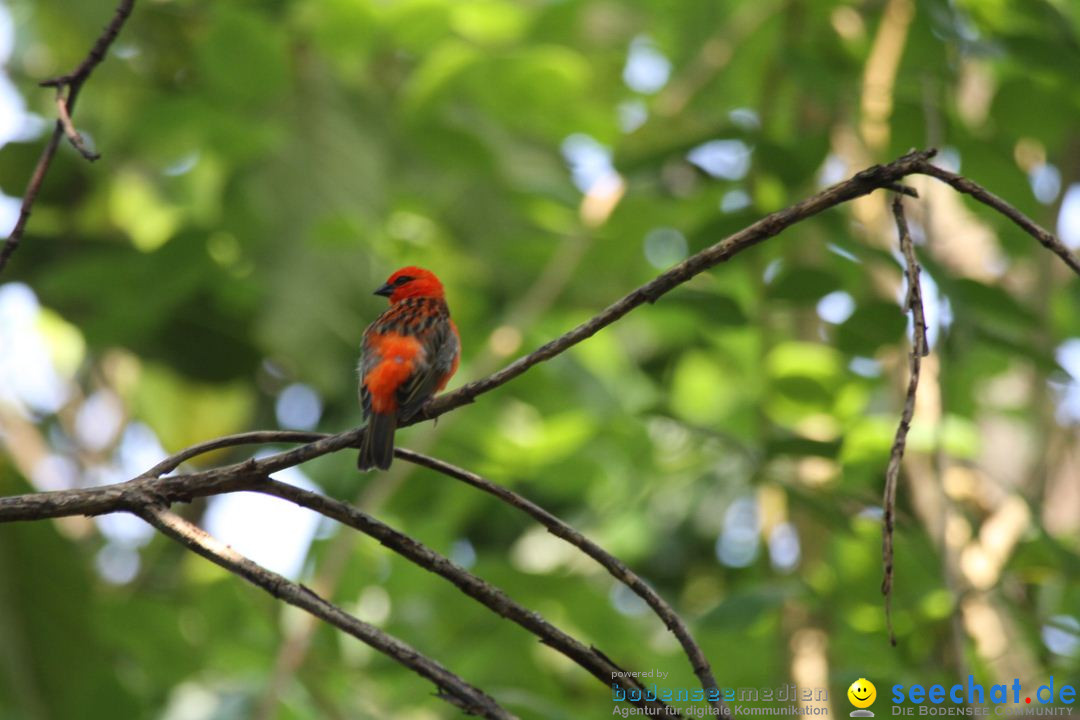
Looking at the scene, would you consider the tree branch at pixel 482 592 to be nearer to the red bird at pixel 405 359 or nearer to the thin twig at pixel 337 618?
the thin twig at pixel 337 618

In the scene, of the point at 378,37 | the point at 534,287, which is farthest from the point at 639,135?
the point at 378,37

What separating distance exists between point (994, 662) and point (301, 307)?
123 inches

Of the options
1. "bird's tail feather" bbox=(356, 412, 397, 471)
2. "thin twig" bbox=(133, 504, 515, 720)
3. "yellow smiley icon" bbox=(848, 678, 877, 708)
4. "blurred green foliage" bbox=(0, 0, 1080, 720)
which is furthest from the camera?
"blurred green foliage" bbox=(0, 0, 1080, 720)

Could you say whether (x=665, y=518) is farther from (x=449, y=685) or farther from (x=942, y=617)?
(x=449, y=685)

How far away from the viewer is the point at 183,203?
6.73 meters

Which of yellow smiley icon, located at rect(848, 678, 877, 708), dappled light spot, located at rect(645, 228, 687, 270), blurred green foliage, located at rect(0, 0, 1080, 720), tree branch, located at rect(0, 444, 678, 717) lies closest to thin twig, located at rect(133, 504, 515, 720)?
tree branch, located at rect(0, 444, 678, 717)

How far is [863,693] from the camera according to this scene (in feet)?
12.2

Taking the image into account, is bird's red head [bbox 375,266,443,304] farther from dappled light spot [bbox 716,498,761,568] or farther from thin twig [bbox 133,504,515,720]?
thin twig [bbox 133,504,515,720]

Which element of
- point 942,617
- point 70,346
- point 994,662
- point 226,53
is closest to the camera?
point 942,617

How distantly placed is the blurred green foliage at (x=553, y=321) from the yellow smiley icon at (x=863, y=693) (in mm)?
40

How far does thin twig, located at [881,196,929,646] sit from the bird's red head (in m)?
3.43

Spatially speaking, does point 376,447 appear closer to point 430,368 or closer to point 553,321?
point 430,368

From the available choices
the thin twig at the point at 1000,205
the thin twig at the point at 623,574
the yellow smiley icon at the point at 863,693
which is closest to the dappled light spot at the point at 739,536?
the yellow smiley icon at the point at 863,693

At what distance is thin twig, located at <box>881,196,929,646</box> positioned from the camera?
172 cm
